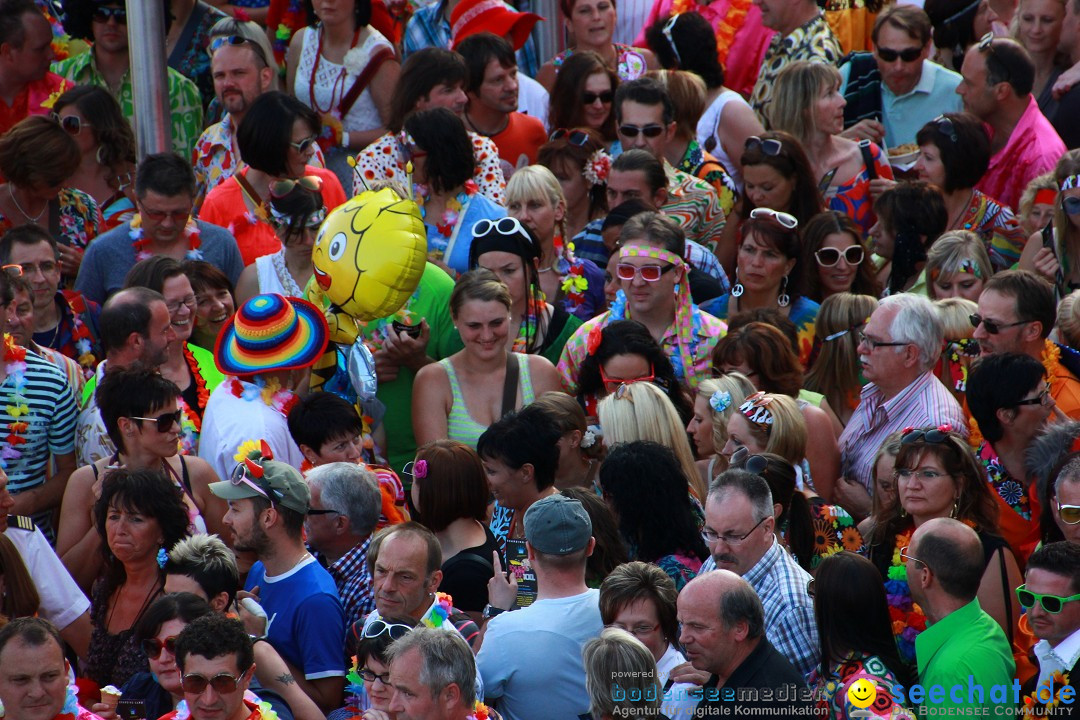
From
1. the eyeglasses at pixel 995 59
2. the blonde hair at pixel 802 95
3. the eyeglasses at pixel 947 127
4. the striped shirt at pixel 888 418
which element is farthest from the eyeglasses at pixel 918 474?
the eyeglasses at pixel 995 59

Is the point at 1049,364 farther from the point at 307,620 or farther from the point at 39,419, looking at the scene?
the point at 39,419

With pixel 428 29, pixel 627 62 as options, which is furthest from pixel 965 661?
pixel 428 29

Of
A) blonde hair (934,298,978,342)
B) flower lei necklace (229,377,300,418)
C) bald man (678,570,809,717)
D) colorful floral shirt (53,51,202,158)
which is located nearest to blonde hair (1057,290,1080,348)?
blonde hair (934,298,978,342)

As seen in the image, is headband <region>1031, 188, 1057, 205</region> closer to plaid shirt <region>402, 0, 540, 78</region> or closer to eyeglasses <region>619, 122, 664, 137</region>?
eyeglasses <region>619, 122, 664, 137</region>

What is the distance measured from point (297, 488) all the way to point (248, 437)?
59cm

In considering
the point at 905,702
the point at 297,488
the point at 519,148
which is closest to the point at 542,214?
the point at 519,148

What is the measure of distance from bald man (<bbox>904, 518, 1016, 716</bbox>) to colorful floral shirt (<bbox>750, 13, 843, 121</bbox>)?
179 inches

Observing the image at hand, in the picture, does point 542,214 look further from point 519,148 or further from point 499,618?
point 499,618

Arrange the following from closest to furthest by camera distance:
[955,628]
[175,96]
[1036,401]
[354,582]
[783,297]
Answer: [955,628], [354,582], [1036,401], [783,297], [175,96]

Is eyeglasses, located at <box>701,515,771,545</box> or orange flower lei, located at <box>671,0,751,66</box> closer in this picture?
eyeglasses, located at <box>701,515,771,545</box>

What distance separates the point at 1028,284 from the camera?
6035mm

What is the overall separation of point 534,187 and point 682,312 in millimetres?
1034

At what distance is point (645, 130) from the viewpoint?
7.92 meters

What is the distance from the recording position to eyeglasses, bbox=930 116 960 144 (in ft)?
25.0
